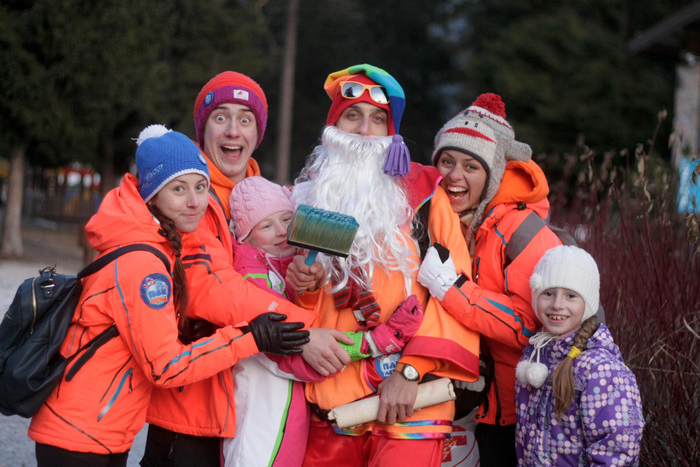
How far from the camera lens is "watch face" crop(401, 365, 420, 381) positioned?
8.57 ft

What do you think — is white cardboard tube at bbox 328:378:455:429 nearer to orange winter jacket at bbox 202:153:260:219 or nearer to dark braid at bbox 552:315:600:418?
dark braid at bbox 552:315:600:418

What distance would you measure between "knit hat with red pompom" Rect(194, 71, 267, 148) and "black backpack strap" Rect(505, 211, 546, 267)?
1.45 meters

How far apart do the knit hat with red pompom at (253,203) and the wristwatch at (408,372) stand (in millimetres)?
893

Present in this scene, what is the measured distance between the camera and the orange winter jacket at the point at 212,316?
8.64 ft

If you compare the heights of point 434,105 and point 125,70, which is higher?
point 434,105

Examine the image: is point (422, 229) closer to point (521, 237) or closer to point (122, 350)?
point (521, 237)

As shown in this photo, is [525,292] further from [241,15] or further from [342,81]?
[241,15]

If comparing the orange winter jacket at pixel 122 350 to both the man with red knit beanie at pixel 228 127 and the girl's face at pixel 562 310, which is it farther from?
the girl's face at pixel 562 310

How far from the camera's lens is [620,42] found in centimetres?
2223

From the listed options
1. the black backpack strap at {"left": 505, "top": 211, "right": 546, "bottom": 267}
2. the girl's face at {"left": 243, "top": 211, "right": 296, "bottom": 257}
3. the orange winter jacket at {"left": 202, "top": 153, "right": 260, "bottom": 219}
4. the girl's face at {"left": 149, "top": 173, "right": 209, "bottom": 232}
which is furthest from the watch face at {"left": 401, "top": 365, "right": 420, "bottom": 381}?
the orange winter jacket at {"left": 202, "top": 153, "right": 260, "bottom": 219}

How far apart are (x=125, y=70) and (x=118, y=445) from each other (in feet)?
42.5

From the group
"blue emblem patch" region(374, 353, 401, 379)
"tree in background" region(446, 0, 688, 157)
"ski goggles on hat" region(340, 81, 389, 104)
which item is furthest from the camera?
"tree in background" region(446, 0, 688, 157)

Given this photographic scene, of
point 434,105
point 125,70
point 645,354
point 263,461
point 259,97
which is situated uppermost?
point 434,105

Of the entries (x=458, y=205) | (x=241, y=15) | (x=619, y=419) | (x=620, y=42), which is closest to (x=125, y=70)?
(x=241, y=15)
